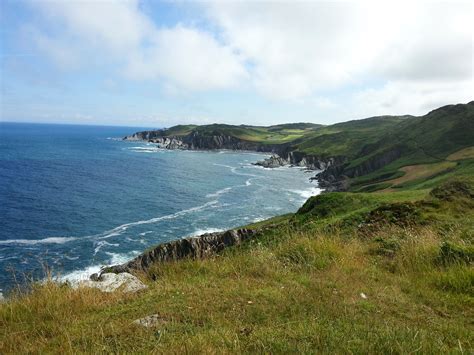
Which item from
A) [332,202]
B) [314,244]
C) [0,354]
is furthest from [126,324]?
[332,202]

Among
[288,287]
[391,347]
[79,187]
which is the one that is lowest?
[79,187]

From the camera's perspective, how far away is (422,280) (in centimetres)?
784

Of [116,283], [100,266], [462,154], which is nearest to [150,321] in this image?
[116,283]

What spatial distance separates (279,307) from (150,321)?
7.68 ft

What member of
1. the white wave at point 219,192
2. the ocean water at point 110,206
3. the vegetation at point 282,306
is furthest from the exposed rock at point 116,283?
the white wave at point 219,192

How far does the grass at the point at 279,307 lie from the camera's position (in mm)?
4891

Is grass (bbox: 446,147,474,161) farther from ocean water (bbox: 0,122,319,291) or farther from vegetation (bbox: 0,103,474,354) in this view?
vegetation (bbox: 0,103,474,354)

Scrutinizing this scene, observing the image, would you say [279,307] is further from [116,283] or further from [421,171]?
[421,171]

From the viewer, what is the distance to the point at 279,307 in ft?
20.2

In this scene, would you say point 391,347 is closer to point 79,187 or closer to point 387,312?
point 387,312

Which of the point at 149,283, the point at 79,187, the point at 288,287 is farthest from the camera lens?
the point at 79,187

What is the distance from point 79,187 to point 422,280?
313ft

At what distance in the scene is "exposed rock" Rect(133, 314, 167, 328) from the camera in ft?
18.6

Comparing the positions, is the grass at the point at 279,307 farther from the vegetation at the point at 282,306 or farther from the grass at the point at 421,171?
the grass at the point at 421,171
